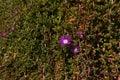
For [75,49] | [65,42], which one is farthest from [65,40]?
[75,49]

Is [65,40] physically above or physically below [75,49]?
above

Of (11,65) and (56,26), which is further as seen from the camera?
(11,65)

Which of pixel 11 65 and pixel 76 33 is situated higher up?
pixel 76 33

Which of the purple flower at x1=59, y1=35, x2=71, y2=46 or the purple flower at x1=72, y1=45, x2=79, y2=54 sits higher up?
the purple flower at x1=59, y1=35, x2=71, y2=46

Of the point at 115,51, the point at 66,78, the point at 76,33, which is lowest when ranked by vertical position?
the point at 66,78

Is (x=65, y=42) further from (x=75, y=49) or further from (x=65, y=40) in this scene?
(x=75, y=49)

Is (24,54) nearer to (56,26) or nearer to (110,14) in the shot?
(56,26)

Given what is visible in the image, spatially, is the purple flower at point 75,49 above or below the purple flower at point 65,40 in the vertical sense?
below

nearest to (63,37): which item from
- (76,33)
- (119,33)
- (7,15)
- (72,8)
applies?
(76,33)
